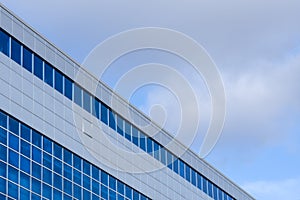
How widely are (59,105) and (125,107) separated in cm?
1037

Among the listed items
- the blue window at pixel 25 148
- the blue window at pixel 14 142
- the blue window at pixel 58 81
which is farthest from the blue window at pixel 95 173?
the blue window at pixel 14 142

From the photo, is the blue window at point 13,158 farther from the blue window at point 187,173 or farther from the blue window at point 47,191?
the blue window at point 187,173

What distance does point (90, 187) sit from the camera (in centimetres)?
6325

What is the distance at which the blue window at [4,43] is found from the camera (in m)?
54.2

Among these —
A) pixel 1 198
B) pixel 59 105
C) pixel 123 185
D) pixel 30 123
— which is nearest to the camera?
pixel 1 198

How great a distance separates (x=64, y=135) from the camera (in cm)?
6019

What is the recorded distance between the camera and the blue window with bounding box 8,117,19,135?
179ft

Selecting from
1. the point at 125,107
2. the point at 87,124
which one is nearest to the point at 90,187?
the point at 87,124

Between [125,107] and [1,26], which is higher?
[125,107]

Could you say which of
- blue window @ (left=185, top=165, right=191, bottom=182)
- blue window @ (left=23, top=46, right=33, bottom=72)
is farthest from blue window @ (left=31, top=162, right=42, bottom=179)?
blue window @ (left=185, top=165, right=191, bottom=182)

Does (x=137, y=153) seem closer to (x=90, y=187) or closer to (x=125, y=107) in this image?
(x=125, y=107)

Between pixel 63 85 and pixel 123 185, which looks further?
pixel 123 185

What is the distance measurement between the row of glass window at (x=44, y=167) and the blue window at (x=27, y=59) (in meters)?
3.57

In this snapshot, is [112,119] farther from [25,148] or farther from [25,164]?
[25,164]
